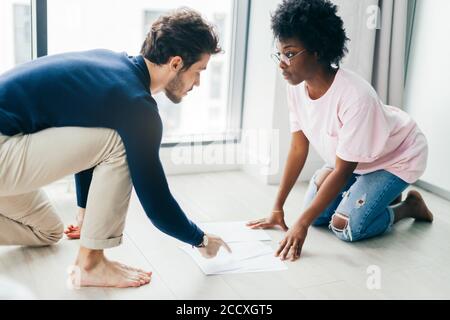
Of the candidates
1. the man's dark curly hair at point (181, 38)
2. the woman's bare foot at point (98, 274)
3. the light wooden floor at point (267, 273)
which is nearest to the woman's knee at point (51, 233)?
the light wooden floor at point (267, 273)

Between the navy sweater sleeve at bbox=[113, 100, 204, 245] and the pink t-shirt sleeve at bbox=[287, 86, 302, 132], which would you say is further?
the pink t-shirt sleeve at bbox=[287, 86, 302, 132]

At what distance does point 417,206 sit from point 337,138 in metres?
0.54

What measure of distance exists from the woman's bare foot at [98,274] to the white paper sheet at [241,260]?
22 centimetres

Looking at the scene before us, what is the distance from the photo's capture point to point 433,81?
271 cm

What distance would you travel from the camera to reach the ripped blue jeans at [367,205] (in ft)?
6.95

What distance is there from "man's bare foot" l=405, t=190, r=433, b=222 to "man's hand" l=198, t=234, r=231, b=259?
0.91 metres

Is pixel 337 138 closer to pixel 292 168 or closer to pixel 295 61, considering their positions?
pixel 292 168

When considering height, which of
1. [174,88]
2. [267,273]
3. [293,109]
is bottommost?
[267,273]

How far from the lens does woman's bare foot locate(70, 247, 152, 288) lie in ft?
5.58

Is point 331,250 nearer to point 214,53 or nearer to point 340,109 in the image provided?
point 340,109

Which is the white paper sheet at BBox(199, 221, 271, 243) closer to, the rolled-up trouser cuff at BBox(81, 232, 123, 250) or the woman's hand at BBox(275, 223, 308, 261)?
the woman's hand at BBox(275, 223, 308, 261)

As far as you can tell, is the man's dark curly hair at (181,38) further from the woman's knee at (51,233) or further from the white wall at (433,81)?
the white wall at (433,81)

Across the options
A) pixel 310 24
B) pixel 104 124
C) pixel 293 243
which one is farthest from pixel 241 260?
pixel 310 24

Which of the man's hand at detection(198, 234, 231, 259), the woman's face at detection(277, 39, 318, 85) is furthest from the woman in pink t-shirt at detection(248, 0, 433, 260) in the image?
the man's hand at detection(198, 234, 231, 259)
